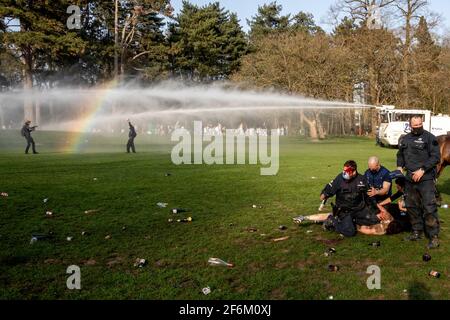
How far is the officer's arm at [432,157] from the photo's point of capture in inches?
320

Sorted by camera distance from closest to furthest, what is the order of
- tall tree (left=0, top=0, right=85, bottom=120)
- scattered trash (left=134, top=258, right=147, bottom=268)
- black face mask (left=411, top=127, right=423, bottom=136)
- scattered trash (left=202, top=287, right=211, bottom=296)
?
scattered trash (left=202, top=287, right=211, bottom=296)
scattered trash (left=134, top=258, right=147, bottom=268)
black face mask (left=411, top=127, right=423, bottom=136)
tall tree (left=0, top=0, right=85, bottom=120)

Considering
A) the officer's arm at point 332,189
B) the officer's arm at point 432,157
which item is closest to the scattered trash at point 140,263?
the officer's arm at point 332,189

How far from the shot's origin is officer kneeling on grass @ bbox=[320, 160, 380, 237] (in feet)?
29.0

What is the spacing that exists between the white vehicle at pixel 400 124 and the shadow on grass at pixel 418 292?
3256cm

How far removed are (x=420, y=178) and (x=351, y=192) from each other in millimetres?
1332

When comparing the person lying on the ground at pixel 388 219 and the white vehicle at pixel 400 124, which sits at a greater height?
the white vehicle at pixel 400 124

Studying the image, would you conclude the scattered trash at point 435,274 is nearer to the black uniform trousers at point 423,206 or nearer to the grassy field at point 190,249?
the grassy field at point 190,249

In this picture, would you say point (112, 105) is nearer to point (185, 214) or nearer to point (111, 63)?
point (111, 63)

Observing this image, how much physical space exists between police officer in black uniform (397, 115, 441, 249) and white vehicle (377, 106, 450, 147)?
29.7m

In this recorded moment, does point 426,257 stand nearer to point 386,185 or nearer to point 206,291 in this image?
point 386,185

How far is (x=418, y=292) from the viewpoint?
581 centimetres

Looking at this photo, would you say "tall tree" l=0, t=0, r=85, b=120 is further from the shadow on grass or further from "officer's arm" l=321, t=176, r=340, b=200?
the shadow on grass

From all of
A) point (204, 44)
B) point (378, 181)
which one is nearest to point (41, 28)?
point (204, 44)

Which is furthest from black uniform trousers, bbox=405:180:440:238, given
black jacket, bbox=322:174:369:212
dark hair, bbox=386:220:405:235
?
black jacket, bbox=322:174:369:212
